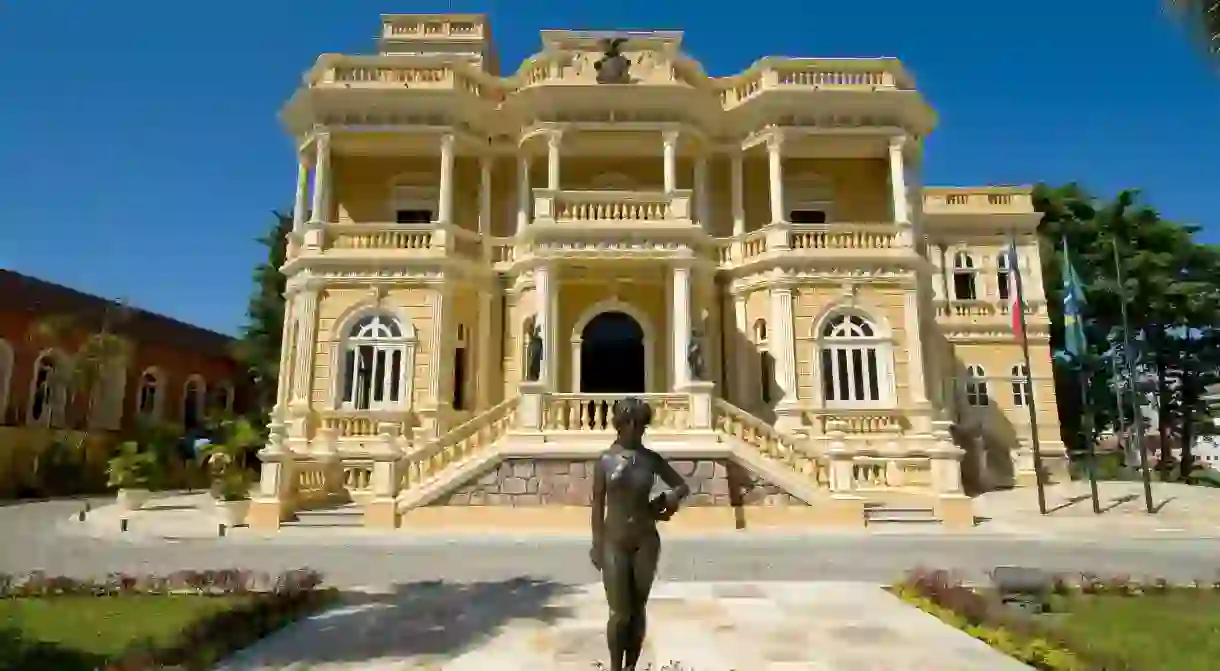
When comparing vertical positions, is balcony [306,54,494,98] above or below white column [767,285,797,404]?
above

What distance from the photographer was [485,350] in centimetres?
1845

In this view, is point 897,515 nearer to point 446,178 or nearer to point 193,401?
point 446,178

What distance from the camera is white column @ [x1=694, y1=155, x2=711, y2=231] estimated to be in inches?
765

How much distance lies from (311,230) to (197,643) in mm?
14275

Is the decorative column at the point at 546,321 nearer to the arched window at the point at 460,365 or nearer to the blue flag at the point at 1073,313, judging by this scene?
the arched window at the point at 460,365

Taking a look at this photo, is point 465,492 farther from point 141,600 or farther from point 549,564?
point 141,600

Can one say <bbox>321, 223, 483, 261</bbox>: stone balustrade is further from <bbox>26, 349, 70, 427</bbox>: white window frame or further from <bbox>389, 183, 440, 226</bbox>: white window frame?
<bbox>26, 349, 70, 427</bbox>: white window frame

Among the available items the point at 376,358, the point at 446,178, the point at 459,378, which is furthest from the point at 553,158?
the point at 376,358

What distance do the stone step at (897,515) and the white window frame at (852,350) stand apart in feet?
12.0

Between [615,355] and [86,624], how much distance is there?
509 inches

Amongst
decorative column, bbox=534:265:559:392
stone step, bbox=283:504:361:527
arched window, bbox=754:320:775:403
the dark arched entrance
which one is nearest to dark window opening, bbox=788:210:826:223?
arched window, bbox=754:320:775:403

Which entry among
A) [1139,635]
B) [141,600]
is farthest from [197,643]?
[1139,635]

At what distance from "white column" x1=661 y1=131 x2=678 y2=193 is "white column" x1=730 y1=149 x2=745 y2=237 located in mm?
1917

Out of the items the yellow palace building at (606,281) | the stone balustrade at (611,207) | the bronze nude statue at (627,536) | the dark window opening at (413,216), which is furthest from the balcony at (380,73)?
the bronze nude statue at (627,536)
